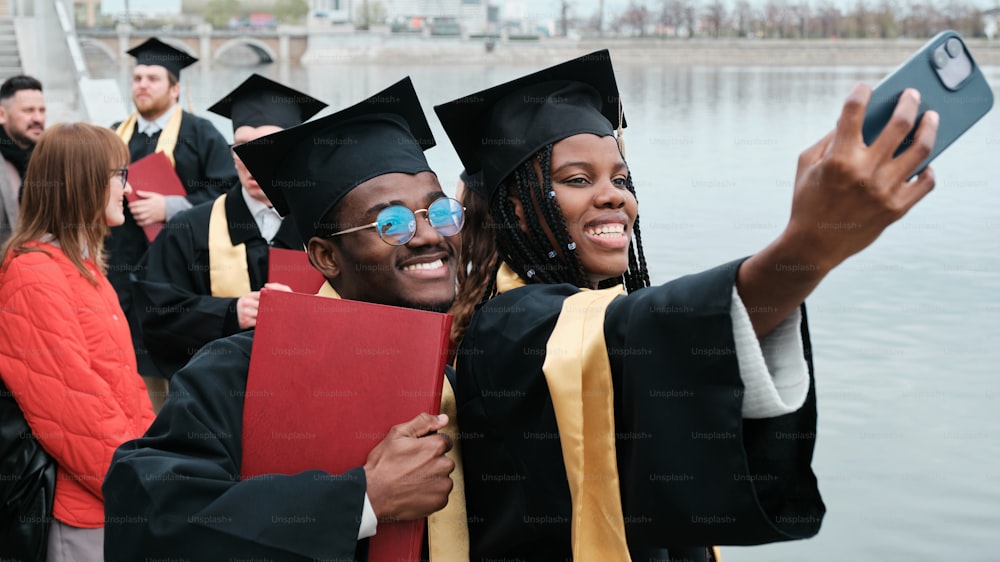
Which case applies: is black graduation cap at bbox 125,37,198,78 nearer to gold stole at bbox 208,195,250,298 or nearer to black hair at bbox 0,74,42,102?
black hair at bbox 0,74,42,102

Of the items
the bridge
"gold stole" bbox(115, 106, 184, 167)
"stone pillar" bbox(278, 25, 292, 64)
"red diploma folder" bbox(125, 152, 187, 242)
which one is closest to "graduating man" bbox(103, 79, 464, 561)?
"red diploma folder" bbox(125, 152, 187, 242)

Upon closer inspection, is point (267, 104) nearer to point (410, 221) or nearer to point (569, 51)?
point (410, 221)

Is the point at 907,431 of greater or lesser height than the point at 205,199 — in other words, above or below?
below

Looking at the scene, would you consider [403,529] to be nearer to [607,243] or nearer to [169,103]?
[607,243]

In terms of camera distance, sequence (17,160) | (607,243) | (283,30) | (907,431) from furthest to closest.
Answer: (283,30)
(907,431)
(17,160)
(607,243)

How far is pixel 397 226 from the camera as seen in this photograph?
2197 mm

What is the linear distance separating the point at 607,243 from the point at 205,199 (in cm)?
393

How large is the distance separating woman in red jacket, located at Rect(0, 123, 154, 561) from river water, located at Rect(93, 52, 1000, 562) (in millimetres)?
3732

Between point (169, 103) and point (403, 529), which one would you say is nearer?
point (403, 529)

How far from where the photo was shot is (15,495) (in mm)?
3195

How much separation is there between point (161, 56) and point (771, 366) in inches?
232

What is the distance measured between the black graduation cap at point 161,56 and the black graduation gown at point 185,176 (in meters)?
0.48

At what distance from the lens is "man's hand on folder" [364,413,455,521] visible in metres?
1.96

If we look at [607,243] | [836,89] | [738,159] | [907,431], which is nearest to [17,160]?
[607,243]
